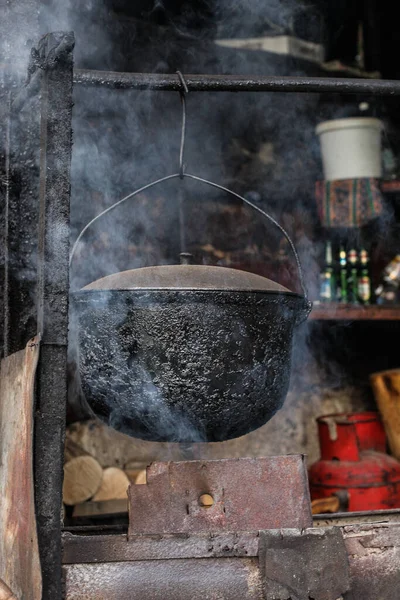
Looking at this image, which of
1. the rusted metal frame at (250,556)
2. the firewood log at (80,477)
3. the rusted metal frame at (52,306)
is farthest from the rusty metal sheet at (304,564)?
the firewood log at (80,477)

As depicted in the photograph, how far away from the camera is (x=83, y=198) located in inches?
184

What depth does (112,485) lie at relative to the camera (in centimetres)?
466

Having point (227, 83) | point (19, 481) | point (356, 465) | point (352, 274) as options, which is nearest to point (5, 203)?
point (227, 83)

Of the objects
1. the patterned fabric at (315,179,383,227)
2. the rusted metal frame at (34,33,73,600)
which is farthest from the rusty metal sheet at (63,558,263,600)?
the patterned fabric at (315,179,383,227)

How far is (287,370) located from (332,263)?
2.76 meters

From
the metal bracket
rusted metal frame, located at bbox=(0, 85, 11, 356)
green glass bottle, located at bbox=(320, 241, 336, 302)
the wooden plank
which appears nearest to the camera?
the wooden plank

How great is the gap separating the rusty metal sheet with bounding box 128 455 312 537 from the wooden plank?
0.40 meters

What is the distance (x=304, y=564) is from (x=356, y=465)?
2.22 meters

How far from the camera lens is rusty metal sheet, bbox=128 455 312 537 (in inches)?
101

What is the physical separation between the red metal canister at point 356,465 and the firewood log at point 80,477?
1375 mm

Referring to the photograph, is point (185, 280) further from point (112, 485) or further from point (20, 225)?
point (112, 485)

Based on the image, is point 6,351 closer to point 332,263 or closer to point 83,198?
point 83,198

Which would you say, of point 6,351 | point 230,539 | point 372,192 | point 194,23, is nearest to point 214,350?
point 230,539

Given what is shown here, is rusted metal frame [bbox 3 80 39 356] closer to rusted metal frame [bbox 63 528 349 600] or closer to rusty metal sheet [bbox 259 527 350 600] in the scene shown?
rusted metal frame [bbox 63 528 349 600]
